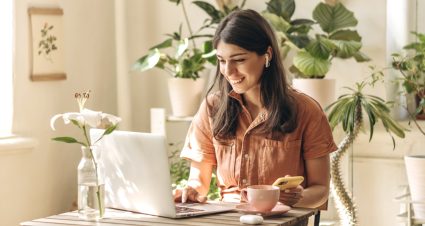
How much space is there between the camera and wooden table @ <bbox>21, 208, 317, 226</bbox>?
2.30 meters

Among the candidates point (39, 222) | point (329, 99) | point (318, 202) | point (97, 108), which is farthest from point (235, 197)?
Answer: point (97, 108)

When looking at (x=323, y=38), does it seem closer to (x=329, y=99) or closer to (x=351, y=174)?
(x=329, y=99)

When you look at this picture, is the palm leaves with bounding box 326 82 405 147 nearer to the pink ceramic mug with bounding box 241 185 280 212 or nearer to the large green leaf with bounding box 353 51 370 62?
the large green leaf with bounding box 353 51 370 62

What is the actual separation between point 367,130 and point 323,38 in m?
0.54

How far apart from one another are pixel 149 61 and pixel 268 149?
1.61 meters

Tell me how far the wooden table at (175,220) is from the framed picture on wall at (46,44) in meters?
1.70

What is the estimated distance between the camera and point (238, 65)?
2.70 meters

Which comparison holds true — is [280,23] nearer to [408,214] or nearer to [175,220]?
[408,214]

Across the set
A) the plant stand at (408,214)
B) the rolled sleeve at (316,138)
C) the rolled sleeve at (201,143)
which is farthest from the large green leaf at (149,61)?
the rolled sleeve at (316,138)

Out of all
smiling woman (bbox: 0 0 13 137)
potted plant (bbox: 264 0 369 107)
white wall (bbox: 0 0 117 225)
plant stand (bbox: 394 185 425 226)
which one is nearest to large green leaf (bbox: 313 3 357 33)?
potted plant (bbox: 264 0 369 107)

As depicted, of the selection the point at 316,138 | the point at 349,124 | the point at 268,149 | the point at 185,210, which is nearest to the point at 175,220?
the point at 185,210

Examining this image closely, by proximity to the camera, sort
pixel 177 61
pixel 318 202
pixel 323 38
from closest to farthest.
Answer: pixel 318 202 → pixel 323 38 → pixel 177 61

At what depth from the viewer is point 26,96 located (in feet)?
13.0

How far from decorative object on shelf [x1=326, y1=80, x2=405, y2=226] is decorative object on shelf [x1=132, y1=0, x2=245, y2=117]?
0.82m
